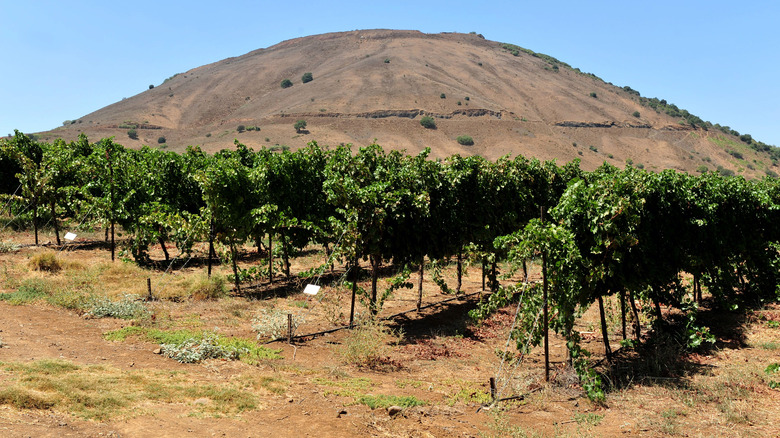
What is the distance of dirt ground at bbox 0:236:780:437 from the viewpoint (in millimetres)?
8234

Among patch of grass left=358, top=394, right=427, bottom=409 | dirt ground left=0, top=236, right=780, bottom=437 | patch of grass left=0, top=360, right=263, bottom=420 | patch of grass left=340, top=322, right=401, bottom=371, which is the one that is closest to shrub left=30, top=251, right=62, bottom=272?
dirt ground left=0, top=236, right=780, bottom=437

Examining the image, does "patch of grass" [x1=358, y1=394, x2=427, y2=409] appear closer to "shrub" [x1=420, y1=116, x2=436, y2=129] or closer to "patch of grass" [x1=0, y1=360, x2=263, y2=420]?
"patch of grass" [x1=0, y1=360, x2=263, y2=420]

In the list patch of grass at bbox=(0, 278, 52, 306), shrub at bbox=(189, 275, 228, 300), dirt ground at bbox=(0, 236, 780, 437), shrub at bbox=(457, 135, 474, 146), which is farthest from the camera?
shrub at bbox=(457, 135, 474, 146)

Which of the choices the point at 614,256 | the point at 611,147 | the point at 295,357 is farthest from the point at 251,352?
the point at 611,147

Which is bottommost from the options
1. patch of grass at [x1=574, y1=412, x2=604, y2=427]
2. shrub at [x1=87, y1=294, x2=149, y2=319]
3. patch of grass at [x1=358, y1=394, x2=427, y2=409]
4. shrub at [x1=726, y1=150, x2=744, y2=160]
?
patch of grass at [x1=574, y1=412, x2=604, y2=427]

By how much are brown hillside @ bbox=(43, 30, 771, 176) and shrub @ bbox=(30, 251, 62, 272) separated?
78.1 metres

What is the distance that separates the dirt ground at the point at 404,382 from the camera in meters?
8.23

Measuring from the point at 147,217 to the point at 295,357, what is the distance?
11479 millimetres

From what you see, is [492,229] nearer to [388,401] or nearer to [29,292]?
[388,401]

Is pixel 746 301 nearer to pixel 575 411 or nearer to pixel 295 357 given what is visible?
pixel 575 411

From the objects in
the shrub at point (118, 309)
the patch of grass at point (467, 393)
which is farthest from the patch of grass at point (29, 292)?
the patch of grass at point (467, 393)

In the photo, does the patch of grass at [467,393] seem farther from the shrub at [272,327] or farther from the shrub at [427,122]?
the shrub at [427,122]

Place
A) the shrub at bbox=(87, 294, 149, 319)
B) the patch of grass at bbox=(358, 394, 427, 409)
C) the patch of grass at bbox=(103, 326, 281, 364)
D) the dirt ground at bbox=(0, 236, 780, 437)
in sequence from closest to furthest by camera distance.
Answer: the dirt ground at bbox=(0, 236, 780, 437)
the patch of grass at bbox=(358, 394, 427, 409)
the patch of grass at bbox=(103, 326, 281, 364)
the shrub at bbox=(87, 294, 149, 319)

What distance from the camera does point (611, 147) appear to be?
120500mm
